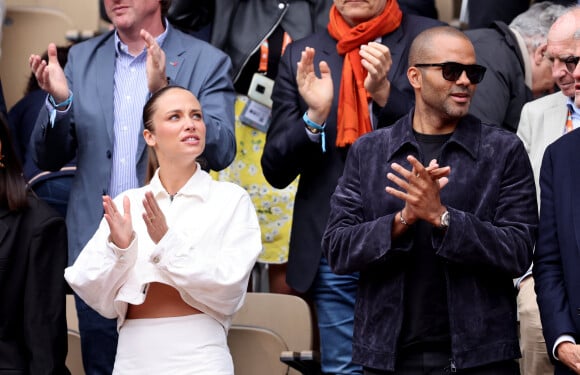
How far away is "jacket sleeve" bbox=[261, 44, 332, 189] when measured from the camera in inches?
203

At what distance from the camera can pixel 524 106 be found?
5504 mm

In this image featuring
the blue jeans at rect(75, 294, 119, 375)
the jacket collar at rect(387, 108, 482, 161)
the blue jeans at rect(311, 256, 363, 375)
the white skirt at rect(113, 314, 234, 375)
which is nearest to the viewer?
the jacket collar at rect(387, 108, 482, 161)

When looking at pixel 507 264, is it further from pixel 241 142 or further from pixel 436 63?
pixel 241 142

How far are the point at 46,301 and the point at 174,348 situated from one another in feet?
1.98

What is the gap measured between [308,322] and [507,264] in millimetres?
1370

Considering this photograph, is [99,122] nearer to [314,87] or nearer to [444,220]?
[314,87]

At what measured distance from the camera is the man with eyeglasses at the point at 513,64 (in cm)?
567

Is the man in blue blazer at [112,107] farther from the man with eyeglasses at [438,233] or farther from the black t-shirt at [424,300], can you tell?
the black t-shirt at [424,300]

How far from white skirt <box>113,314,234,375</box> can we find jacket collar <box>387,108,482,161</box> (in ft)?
3.00

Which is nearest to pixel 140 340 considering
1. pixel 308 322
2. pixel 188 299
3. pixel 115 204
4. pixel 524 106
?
pixel 188 299

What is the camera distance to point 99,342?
519cm

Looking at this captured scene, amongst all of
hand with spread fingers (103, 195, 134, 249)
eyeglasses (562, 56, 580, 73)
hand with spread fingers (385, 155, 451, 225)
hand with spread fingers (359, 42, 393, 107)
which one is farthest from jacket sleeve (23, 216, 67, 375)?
eyeglasses (562, 56, 580, 73)

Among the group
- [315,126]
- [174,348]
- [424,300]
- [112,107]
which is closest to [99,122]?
[112,107]

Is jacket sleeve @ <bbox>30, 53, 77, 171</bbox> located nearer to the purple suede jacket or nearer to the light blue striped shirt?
the light blue striped shirt
